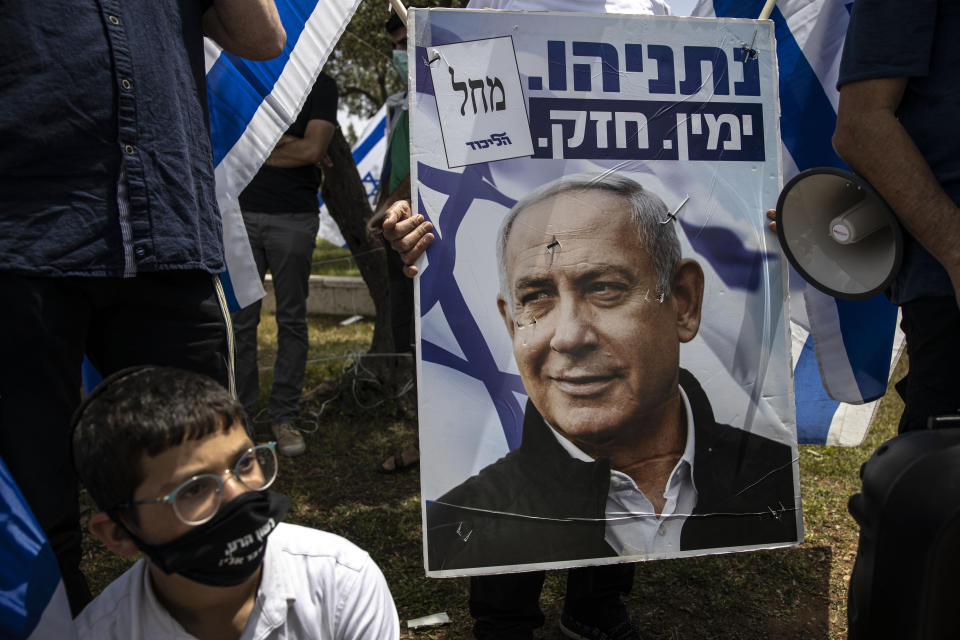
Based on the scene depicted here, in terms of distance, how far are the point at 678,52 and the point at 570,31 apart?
295mm

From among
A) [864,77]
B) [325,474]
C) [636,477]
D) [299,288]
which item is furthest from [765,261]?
[299,288]

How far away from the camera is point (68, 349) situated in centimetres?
147

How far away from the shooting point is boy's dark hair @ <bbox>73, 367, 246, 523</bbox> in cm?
125

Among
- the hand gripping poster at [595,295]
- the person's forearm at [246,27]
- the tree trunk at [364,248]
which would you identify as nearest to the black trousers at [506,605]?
the hand gripping poster at [595,295]

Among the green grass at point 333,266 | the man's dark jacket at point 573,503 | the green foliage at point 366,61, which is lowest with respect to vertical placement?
the green grass at point 333,266

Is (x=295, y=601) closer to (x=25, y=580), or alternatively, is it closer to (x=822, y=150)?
(x=25, y=580)

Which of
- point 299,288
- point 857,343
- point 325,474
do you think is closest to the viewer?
point 857,343

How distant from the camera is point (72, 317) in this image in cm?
147

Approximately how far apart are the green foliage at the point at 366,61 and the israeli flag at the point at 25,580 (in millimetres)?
3815

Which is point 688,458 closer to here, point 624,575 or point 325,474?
point 624,575

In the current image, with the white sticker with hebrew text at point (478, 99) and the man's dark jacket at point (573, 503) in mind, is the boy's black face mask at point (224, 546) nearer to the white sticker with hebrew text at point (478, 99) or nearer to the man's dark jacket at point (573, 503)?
the man's dark jacket at point (573, 503)

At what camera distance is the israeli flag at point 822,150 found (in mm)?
2434

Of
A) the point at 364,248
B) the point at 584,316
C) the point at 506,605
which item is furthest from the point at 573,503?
the point at 364,248

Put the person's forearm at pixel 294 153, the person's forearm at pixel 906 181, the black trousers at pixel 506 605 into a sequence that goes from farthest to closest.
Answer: the person's forearm at pixel 294 153 → the black trousers at pixel 506 605 → the person's forearm at pixel 906 181
